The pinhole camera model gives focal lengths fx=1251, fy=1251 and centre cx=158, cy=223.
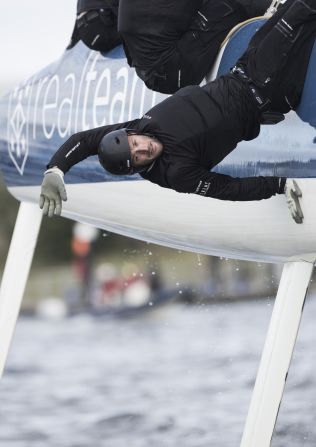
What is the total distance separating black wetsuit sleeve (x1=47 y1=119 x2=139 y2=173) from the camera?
313cm

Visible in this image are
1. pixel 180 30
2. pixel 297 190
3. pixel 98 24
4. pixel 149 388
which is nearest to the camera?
pixel 297 190

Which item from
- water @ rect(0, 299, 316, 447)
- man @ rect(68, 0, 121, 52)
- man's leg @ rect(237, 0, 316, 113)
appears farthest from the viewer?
water @ rect(0, 299, 316, 447)

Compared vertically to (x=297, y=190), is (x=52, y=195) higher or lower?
lower

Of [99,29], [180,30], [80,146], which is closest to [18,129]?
[99,29]

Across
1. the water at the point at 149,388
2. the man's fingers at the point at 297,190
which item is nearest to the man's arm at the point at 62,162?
the man's fingers at the point at 297,190

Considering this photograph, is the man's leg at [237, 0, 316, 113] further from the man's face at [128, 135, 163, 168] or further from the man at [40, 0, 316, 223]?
the man's face at [128, 135, 163, 168]

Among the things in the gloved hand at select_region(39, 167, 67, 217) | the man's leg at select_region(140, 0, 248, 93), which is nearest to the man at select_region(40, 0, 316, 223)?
the gloved hand at select_region(39, 167, 67, 217)

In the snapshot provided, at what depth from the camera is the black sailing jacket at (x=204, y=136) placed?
3.00 metres

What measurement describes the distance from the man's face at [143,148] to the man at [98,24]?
100 centimetres

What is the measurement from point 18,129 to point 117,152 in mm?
2125

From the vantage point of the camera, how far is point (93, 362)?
1256 centimetres

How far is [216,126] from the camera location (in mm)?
3021

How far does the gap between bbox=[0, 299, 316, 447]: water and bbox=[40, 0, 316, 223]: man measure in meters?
2.91

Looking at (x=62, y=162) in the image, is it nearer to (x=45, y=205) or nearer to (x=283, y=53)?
(x=45, y=205)
